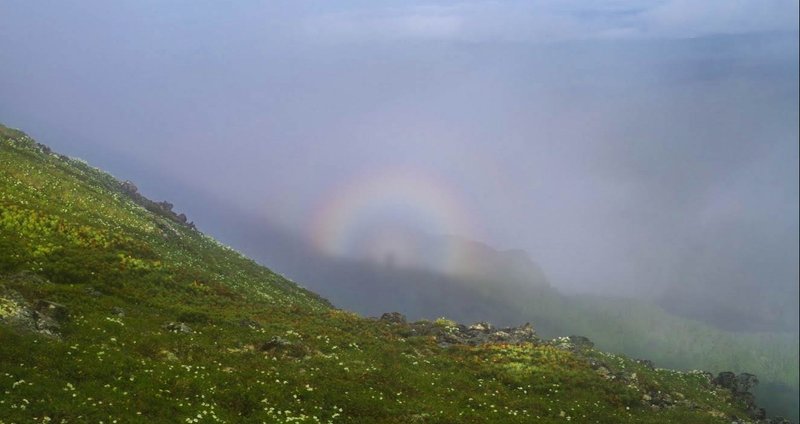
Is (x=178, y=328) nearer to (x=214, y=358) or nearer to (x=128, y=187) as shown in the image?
(x=214, y=358)

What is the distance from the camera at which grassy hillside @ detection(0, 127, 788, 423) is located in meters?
24.9

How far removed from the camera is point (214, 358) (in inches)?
1256

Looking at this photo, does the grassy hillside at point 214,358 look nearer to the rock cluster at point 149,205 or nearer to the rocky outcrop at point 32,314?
the rocky outcrop at point 32,314

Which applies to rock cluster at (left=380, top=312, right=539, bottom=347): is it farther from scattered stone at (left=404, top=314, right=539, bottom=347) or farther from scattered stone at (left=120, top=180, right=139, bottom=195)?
scattered stone at (left=120, top=180, right=139, bottom=195)

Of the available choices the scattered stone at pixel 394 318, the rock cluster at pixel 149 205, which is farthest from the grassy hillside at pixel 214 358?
the rock cluster at pixel 149 205

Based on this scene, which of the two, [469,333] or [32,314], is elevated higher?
[469,333]

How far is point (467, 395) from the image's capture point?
35.4 m

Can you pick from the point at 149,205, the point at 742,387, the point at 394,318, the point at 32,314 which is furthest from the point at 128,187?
the point at 742,387

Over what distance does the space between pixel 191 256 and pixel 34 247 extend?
84.6 feet

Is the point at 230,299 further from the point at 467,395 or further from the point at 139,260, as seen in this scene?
the point at 467,395

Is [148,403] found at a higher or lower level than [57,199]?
lower

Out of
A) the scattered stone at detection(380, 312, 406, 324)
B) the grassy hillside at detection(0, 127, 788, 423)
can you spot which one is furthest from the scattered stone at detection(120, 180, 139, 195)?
the scattered stone at detection(380, 312, 406, 324)

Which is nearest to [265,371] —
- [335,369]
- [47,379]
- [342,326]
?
[335,369]

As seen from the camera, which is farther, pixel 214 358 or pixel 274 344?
pixel 274 344
